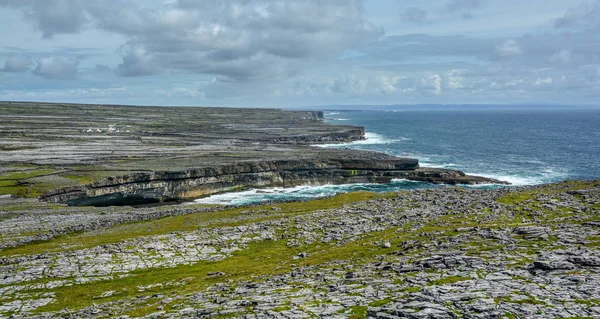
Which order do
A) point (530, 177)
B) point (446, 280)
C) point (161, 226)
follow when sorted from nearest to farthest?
point (446, 280) < point (161, 226) < point (530, 177)

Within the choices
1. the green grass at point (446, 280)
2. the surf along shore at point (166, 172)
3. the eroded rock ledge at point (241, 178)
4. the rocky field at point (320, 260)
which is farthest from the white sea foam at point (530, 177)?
the green grass at point (446, 280)

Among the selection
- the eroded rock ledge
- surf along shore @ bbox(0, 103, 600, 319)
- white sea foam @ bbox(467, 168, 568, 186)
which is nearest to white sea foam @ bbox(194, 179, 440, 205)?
the eroded rock ledge

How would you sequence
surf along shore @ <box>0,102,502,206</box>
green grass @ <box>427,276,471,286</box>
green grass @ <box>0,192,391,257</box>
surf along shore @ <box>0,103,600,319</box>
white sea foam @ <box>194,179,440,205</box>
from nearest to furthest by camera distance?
1. surf along shore @ <box>0,103,600,319</box>
2. green grass @ <box>427,276,471,286</box>
3. green grass @ <box>0,192,391,257</box>
4. surf along shore @ <box>0,102,502,206</box>
5. white sea foam @ <box>194,179,440,205</box>

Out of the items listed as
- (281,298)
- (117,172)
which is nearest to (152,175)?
(117,172)

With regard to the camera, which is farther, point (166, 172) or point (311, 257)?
point (166, 172)

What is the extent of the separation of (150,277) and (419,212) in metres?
36.9

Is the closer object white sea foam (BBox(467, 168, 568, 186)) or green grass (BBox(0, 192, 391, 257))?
green grass (BBox(0, 192, 391, 257))

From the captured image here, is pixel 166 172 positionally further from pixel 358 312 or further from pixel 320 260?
pixel 358 312

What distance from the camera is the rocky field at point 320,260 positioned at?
2672 centimetres

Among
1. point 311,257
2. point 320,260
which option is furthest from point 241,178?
point 320,260

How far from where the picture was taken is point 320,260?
135 feet

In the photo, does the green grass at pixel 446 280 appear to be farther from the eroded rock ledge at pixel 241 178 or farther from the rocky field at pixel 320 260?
the eroded rock ledge at pixel 241 178

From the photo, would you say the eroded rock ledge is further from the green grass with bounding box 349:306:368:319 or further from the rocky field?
the green grass with bounding box 349:306:368:319

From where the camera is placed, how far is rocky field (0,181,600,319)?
2672 cm
